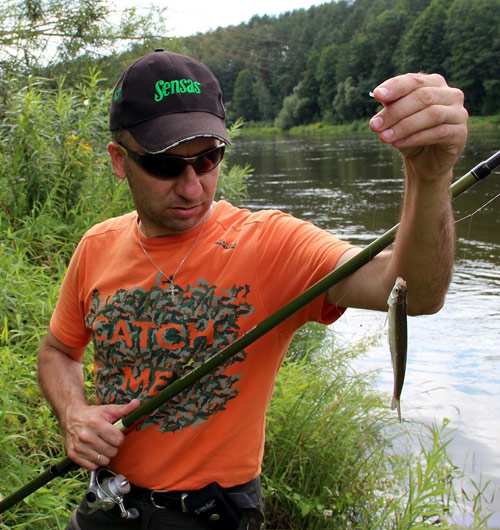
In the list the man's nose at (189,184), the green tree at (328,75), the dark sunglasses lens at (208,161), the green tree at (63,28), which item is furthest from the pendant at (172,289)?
the green tree at (328,75)

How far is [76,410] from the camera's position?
227 cm

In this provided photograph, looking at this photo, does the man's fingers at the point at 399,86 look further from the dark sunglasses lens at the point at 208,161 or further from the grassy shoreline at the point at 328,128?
the grassy shoreline at the point at 328,128

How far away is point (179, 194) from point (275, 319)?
2.04ft

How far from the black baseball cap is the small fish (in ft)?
3.07

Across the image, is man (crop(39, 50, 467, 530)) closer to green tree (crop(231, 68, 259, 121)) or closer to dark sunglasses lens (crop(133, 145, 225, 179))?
dark sunglasses lens (crop(133, 145, 225, 179))

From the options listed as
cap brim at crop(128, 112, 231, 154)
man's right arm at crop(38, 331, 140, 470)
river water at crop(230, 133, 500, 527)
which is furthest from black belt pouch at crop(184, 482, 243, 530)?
cap brim at crop(128, 112, 231, 154)

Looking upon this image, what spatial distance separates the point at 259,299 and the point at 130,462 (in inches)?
29.0

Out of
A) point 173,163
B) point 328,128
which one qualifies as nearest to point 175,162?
point 173,163

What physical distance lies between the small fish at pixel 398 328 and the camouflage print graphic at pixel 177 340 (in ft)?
1.93

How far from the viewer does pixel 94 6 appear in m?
10.7

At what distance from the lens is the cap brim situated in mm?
2037

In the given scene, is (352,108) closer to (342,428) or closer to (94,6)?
(94,6)

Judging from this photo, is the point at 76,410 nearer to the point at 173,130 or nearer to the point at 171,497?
the point at 171,497

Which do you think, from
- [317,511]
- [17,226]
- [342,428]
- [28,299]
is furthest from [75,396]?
[17,226]
